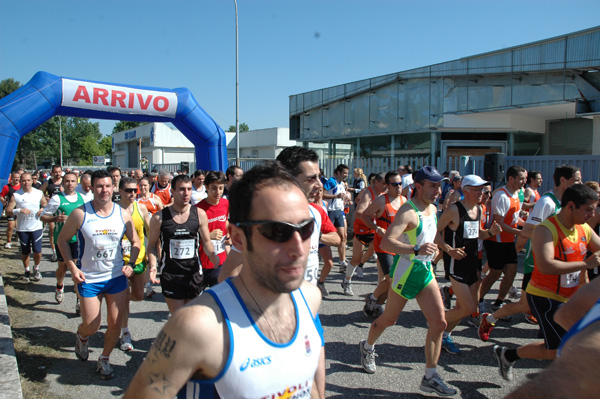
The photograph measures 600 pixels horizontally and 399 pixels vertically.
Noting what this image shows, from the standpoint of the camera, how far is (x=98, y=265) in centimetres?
437

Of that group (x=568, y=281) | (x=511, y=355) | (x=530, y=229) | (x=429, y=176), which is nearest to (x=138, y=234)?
(x=429, y=176)

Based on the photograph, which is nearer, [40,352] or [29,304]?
[40,352]

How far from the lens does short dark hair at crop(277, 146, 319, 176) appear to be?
3.18 metres

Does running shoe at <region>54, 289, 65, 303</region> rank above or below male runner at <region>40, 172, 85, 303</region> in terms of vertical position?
below

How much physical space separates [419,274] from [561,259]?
123cm

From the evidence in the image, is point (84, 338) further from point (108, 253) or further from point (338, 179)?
point (338, 179)

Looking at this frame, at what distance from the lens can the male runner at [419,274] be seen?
12.5ft

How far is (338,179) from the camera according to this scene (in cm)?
1011

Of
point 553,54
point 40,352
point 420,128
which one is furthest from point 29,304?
point 553,54

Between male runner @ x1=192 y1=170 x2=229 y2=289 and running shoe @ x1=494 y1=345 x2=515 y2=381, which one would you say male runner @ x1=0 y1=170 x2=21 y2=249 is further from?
running shoe @ x1=494 y1=345 x2=515 y2=381

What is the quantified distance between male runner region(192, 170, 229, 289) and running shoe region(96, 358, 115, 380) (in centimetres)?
128

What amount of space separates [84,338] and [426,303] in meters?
3.37

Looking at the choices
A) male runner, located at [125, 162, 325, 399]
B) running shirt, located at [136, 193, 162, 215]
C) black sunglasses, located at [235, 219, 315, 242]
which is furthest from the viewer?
running shirt, located at [136, 193, 162, 215]

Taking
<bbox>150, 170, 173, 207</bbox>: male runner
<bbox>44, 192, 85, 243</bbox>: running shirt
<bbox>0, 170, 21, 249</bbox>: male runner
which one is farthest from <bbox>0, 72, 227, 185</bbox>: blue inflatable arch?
<bbox>44, 192, 85, 243</bbox>: running shirt
